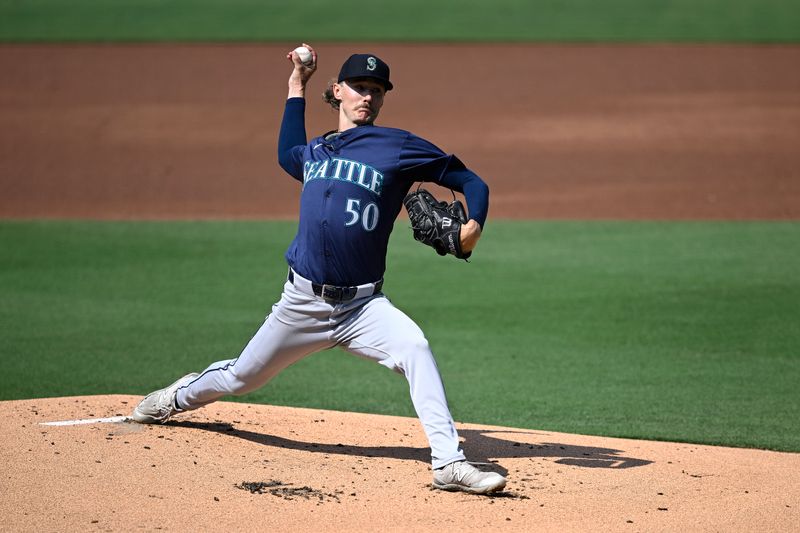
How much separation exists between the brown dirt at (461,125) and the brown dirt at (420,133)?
58 millimetres

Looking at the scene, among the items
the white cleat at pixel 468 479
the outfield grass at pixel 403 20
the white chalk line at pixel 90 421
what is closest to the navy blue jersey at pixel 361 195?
the white cleat at pixel 468 479

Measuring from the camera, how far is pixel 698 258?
36.7ft

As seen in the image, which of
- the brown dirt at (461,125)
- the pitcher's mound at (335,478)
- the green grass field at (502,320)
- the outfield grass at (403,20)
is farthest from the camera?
the outfield grass at (403,20)

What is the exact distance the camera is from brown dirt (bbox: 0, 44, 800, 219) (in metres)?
14.6

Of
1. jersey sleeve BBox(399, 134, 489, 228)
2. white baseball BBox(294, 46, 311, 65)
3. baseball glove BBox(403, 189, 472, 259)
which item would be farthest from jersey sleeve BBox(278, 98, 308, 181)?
baseball glove BBox(403, 189, 472, 259)

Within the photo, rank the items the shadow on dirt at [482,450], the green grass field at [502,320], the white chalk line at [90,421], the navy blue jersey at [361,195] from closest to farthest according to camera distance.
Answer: the navy blue jersey at [361,195] → the shadow on dirt at [482,450] → the white chalk line at [90,421] → the green grass field at [502,320]

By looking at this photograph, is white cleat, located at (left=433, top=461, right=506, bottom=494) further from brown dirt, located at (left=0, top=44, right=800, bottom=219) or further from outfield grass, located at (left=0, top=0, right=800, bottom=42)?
outfield grass, located at (left=0, top=0, right=800, bottom=42)

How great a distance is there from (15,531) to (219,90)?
55.5 feet

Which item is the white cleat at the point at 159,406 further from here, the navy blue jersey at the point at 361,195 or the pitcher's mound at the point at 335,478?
the navy blue jersey at the point at 361,195

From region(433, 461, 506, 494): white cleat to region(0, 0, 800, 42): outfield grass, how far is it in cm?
2034

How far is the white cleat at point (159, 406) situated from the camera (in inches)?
218

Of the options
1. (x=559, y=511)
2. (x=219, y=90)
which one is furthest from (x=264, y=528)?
(x=219, y=90)

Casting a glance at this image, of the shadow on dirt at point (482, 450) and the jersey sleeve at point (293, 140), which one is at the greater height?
the jersey sleeve at point (293, 140)

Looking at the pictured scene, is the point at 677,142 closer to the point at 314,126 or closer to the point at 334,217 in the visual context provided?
the point at 314,126
